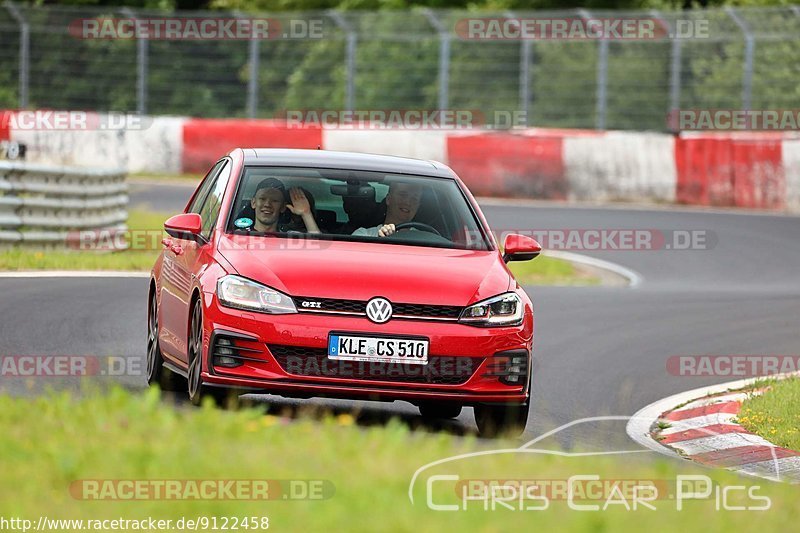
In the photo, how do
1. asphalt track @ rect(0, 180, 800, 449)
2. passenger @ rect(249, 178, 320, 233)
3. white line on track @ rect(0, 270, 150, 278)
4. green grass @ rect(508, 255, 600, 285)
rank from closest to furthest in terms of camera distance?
passenger @ rect(249, 178, 320, 233)
asphalt track @ rect(0, 180, 800, 449)
white line on track @ rect(0, 270, 150, 278)
green grass @ rect(508, 255, 600, 285)

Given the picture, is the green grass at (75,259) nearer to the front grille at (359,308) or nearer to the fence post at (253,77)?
the front grille at (359,308)

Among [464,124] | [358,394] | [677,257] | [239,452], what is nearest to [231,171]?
[358,394]

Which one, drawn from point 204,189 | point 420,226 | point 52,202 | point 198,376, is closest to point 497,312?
point 420,226

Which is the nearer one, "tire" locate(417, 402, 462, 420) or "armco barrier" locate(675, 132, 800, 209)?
"tire" locate(417, 402, 462, 420)

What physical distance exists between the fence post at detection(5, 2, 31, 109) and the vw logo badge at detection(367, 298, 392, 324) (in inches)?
961

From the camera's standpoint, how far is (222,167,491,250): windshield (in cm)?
993

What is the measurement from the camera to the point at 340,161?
34.0ft

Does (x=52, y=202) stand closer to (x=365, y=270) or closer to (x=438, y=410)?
(x=438, y=410)

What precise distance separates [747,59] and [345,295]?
19.7 meters

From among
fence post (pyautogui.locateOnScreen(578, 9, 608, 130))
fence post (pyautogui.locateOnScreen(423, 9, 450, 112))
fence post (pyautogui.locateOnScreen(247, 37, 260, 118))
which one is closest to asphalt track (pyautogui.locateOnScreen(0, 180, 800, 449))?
fence post (pyautogui.locateOnScreen(578, 9, 608, 130))

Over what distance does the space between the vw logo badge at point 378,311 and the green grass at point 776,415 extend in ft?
9.28

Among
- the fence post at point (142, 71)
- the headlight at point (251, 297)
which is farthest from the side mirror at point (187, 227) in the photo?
the fence post at point (142, 71)

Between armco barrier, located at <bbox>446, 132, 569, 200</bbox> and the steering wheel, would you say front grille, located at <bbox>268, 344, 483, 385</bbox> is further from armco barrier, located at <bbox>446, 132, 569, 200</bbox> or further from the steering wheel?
armco barrier, located at <bbox>446, 132, 569, 200</bbox>

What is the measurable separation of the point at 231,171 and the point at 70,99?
78.0 feet
